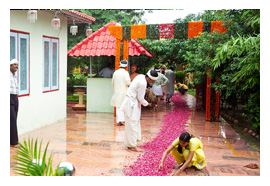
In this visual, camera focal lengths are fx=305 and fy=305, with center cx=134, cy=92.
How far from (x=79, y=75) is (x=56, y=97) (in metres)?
8.64

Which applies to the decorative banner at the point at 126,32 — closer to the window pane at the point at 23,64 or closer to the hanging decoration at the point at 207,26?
the hanging decoration at the point at 207,26

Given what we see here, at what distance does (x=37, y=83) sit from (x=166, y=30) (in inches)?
158

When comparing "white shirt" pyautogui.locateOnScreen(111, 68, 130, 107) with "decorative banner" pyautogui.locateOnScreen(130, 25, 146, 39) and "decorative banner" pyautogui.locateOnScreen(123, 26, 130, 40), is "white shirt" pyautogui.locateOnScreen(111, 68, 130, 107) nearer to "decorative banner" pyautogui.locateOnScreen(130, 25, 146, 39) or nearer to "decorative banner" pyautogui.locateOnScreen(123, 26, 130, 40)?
"decorative banner" pyautogui.locateOnScreen(130, 25, 146, 39)

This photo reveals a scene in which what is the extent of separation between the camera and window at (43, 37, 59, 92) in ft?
27.5

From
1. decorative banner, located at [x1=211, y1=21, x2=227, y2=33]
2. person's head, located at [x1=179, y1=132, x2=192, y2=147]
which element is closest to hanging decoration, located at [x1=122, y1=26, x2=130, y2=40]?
decorative banner, located at [x1=211, y1=21, x2=227, y2=33]

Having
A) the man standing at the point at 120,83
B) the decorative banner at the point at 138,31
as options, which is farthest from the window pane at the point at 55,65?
the decorative banner at the point at 138,31

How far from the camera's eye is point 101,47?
11109mm

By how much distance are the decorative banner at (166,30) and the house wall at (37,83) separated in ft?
9.58

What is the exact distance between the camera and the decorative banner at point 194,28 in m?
8.87

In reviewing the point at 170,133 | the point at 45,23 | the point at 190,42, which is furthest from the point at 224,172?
the point at 190,42

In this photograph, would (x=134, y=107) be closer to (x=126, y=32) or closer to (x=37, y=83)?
(x=37, y=83)

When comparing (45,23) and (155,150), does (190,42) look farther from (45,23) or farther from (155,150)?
(155,150)

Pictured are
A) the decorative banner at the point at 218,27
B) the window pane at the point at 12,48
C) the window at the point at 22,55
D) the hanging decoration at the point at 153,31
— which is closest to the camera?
the window pane at the point at 12,48

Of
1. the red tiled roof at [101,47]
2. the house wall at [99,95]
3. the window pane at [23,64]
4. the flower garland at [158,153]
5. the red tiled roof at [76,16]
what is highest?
the red tiled roof at [76,16]
